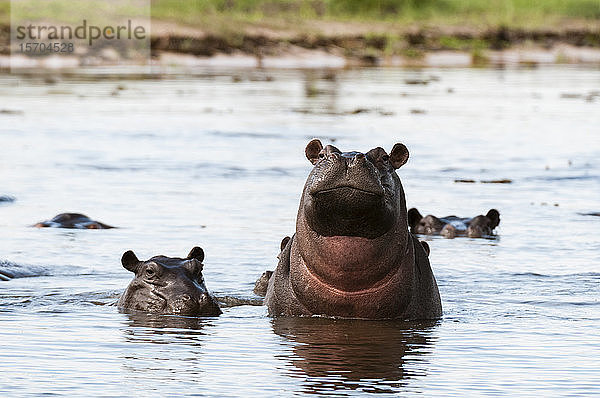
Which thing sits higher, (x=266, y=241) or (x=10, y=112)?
(x=10, y=112)

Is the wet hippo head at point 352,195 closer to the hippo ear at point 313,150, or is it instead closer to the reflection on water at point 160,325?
the hippo ear at point 313,150

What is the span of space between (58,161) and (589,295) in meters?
10.4

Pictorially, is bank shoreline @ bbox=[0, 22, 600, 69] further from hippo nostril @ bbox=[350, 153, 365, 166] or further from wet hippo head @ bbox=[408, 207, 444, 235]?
hippo nostril @ bbox=[350, 153, 365, 166]

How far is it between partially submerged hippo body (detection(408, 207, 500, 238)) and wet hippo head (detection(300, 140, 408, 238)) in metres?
4.80

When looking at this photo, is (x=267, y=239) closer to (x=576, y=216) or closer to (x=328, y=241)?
(x=576, y=216)

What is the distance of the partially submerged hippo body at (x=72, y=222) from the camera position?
12.8 m

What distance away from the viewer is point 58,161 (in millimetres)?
18672

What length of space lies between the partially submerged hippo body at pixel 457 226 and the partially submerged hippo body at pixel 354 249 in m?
4.20

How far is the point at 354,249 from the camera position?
25.9 ft

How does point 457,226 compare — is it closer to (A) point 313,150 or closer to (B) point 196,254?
(B) point 196,254

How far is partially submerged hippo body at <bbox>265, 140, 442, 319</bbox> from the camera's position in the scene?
759 cm

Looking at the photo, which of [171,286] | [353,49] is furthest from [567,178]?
[353,49]

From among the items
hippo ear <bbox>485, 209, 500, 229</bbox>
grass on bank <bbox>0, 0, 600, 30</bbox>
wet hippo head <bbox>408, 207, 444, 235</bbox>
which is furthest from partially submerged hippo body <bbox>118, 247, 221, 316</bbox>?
grass on bank <bbox>0, 0, 600, 30</bbox>

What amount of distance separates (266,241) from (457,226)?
74.7 inches
